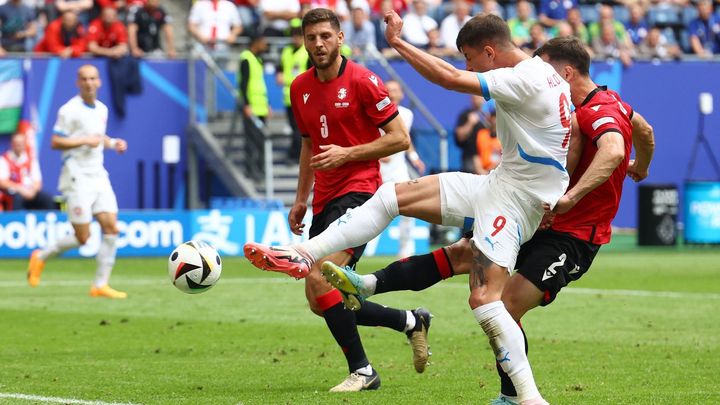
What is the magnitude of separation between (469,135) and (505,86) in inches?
685

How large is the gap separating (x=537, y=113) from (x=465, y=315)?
676 cm

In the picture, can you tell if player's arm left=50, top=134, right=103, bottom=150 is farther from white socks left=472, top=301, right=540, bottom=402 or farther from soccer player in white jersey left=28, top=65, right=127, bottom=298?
white socks left=472, top=301, right=540, bottom=402

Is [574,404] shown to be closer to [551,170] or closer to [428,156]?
[551,170]

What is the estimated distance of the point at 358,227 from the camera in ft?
26.9

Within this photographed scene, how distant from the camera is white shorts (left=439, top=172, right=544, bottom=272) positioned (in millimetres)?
7648

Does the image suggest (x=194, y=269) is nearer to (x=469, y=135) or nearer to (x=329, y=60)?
(x=329, y=60)

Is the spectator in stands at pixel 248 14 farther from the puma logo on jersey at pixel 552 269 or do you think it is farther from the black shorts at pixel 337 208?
the puma logo on jersey at pixel 552 269

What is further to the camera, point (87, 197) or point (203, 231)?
point (203, 231)

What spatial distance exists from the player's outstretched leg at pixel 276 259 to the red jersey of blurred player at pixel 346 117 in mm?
1295

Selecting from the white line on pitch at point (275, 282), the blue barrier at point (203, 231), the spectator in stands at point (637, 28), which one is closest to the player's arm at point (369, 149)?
the white line on pitch at point (275, 282)

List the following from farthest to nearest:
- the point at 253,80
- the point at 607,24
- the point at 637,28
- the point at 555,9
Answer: the point at 637,28 → the point at 555,9 → the point at 607,24 → the point at 253,80

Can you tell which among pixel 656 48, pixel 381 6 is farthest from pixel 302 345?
pixel 656 48

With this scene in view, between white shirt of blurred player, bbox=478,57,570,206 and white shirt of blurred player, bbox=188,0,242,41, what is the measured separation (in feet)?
59.4

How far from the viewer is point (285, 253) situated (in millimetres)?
8000
